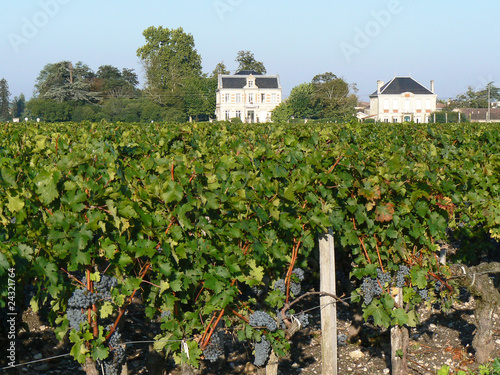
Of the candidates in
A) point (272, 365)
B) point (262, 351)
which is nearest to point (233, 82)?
point (272, 365)

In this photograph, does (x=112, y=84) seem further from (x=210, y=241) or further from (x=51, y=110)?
(x=210, y=241)

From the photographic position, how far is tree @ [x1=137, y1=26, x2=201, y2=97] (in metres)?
90.1

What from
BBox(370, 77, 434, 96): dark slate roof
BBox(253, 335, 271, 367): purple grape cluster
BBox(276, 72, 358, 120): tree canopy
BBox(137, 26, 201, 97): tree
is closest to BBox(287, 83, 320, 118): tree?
BBox(276, 72, 358, 120): tree canopy

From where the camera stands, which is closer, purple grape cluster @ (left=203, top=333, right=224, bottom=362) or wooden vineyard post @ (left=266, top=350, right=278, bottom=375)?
purple grape cluster @ (left=203, top=333, right=224, bottom=362)

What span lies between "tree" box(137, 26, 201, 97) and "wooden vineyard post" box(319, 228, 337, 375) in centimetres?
8652

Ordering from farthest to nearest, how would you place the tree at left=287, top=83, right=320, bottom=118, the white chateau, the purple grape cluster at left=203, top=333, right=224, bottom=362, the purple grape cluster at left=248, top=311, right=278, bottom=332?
the white chateau → the tree at left=287, top=83, right=320, bottom=118 → the purple grape cluster at left=248, top=311, right=278, bottom=332 → the purple grape cluster at left=203, top=333, right=224, bottom=362

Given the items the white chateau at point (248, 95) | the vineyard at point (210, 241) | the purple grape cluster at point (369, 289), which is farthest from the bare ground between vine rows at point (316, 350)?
the white chateau at point (248, 95)

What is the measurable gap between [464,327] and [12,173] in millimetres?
4787

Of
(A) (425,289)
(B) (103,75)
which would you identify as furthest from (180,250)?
(B) (103,75)

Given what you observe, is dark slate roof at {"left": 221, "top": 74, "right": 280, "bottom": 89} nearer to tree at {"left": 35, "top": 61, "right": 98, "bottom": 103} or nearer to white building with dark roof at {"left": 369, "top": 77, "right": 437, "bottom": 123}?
Result: white building with dark roof at {"left": 369, "top": 77, "right": 437, "bottom": 123}

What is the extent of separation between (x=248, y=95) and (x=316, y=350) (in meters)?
72.4

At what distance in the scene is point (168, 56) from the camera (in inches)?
3607

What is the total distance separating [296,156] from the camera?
15.1 feet

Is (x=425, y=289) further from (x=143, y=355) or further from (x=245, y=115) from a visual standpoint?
(x=245, y=115)
